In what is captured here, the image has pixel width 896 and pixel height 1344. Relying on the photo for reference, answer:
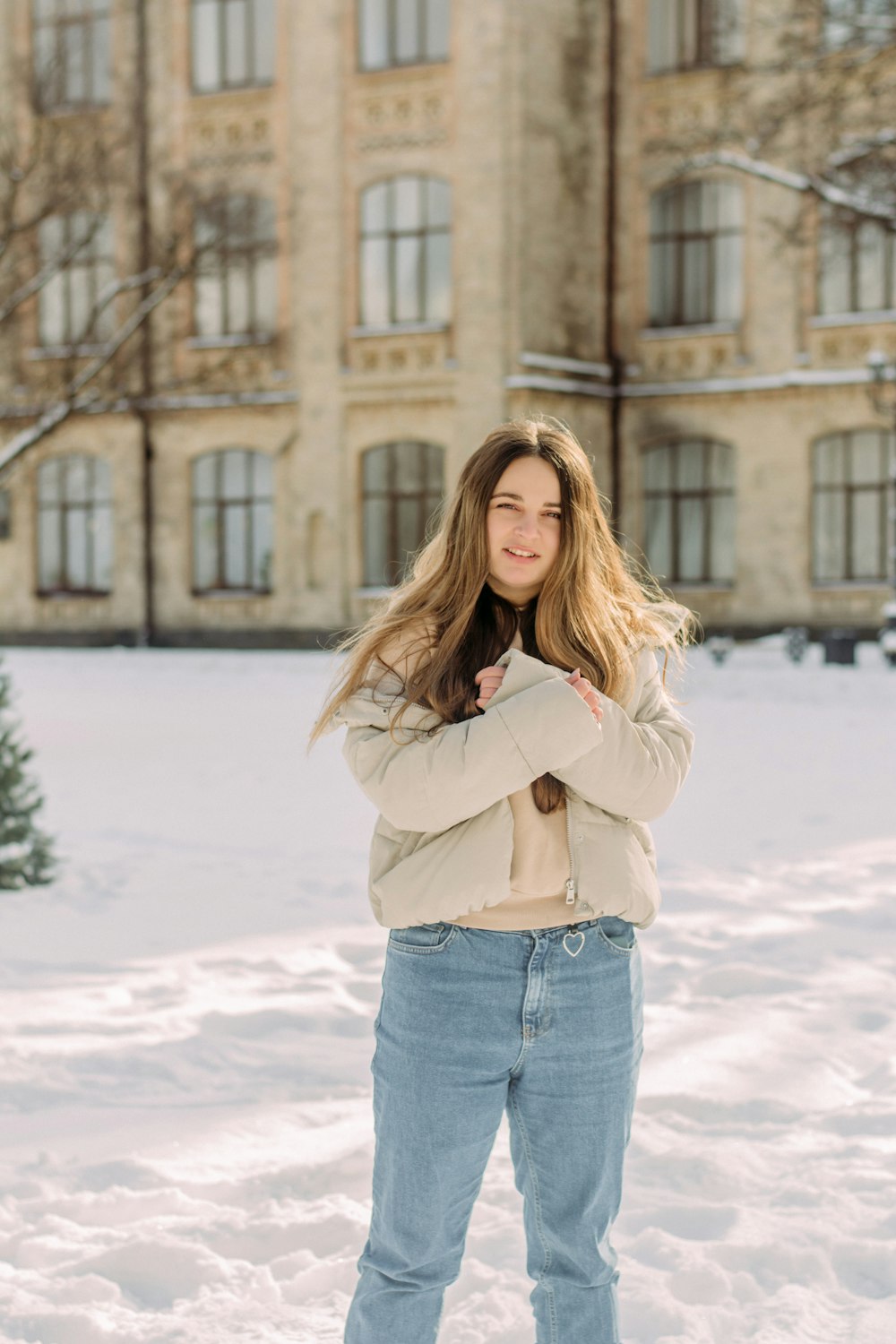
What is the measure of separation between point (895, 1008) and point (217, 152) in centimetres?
2493

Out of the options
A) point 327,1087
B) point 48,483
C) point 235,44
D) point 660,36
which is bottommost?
point 327,1087

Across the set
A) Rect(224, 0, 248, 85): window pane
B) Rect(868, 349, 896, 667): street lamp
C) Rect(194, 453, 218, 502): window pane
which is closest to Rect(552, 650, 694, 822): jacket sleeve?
Rect(868, 349, 896, 667): street lamp

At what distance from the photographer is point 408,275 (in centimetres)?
2602

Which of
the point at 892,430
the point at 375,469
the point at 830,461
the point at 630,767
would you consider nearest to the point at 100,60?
the point at 375,469

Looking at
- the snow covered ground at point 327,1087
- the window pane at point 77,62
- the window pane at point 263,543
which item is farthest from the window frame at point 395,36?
the snow covered ground at point 327,1087

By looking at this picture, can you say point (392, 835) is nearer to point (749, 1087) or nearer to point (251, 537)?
point (749, 1087)

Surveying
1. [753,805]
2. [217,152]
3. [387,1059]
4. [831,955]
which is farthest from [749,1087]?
[217,152]

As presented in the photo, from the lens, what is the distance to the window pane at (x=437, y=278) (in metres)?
25.7

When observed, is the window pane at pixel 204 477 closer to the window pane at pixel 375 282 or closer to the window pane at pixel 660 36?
the window pane at pixel 375 282

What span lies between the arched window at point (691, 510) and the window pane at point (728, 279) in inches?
90.9

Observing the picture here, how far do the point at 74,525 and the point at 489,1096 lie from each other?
27381 millimetres

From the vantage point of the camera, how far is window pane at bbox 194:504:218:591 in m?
27.5

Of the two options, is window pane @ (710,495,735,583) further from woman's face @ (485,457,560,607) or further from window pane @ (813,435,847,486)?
woman's face @ (485,457,560,607)

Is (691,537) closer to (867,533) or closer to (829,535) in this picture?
(829,535)
